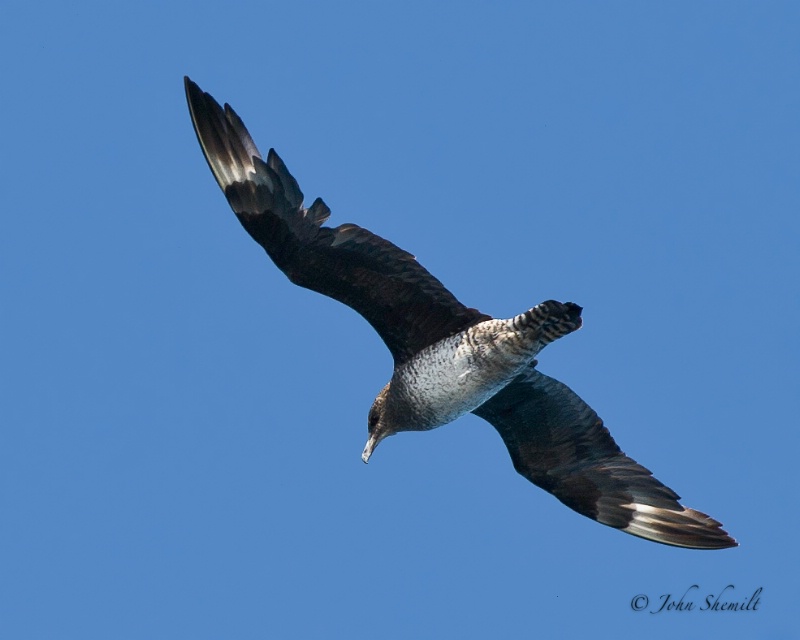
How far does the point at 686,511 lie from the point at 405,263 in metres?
3.45

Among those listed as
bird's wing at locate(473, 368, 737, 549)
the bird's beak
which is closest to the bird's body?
the bird's beak

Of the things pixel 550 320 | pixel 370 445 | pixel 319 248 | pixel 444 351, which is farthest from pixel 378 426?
pixel 550 320

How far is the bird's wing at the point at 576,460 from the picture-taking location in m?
14.0

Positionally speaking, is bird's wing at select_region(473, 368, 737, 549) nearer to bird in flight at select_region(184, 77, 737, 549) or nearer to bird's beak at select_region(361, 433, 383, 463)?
bird in flight at select_region(184, 77, 737, 549)

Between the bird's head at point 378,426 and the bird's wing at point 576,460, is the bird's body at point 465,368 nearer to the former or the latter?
the bird's head at point 378,426

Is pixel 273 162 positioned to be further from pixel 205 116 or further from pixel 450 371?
pixel 450 371

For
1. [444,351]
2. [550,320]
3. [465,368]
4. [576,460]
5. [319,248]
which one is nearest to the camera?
[550,320]

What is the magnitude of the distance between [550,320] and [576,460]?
79.4 inches

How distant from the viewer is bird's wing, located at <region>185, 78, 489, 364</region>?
1286cm

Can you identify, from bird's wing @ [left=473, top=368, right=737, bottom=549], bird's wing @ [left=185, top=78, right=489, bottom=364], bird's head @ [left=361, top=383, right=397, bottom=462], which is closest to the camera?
bird's wing @ [left=185, top=78, right=489, bottom=364]

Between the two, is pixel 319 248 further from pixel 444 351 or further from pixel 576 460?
pixel 576 460

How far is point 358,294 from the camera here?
43.4 ft

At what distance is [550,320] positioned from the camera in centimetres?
1273

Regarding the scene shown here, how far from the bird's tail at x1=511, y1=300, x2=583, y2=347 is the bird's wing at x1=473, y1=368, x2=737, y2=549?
1087 millimetres
